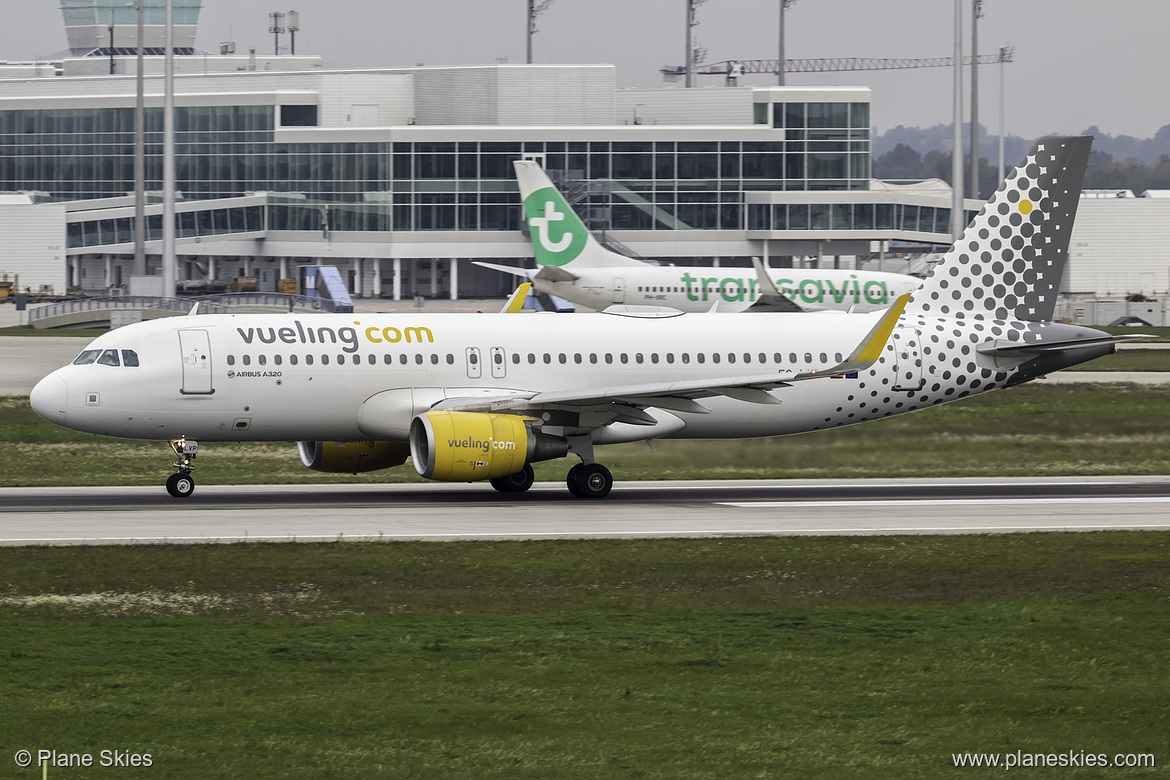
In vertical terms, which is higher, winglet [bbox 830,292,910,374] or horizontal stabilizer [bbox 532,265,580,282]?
horizontal stabilizer [bbox 532,265,580,282]

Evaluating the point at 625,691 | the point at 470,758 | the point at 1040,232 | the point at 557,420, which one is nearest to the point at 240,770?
the point at 470,758

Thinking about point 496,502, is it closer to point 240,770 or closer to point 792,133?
point 240,770

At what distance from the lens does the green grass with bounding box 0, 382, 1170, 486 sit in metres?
34.6

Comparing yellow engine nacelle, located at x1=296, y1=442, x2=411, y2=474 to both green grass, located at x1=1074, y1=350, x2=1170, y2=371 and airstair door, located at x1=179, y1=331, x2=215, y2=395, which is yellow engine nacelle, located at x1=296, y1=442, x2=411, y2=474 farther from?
green grass, located at x1=1074, y1=350, x2=1170, y2=371

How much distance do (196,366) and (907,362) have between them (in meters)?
15.3

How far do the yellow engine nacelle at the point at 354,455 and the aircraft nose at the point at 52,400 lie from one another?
5132 millimetres

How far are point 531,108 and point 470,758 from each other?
5338 inches

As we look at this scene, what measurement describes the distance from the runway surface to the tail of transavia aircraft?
184 feet

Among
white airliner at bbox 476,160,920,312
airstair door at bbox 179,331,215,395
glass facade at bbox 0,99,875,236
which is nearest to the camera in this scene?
airstair door at bbox 179,331,215,395

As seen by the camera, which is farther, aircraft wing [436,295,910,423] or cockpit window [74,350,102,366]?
cockpit window [74,350,102,366]

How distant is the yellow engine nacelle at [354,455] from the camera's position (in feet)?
108

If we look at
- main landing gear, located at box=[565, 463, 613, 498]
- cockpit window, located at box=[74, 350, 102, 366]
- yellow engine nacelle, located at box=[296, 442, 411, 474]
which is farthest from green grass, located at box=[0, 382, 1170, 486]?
cockpit window, located at box=[74, 350, 102, 366]

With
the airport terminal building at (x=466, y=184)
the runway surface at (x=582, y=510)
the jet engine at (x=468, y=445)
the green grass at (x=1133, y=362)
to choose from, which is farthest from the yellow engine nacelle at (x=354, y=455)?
the airport terminal building at (x=466, y=184)

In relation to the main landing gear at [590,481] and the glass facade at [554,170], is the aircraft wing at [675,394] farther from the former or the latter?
the glass facade at [554,170]
